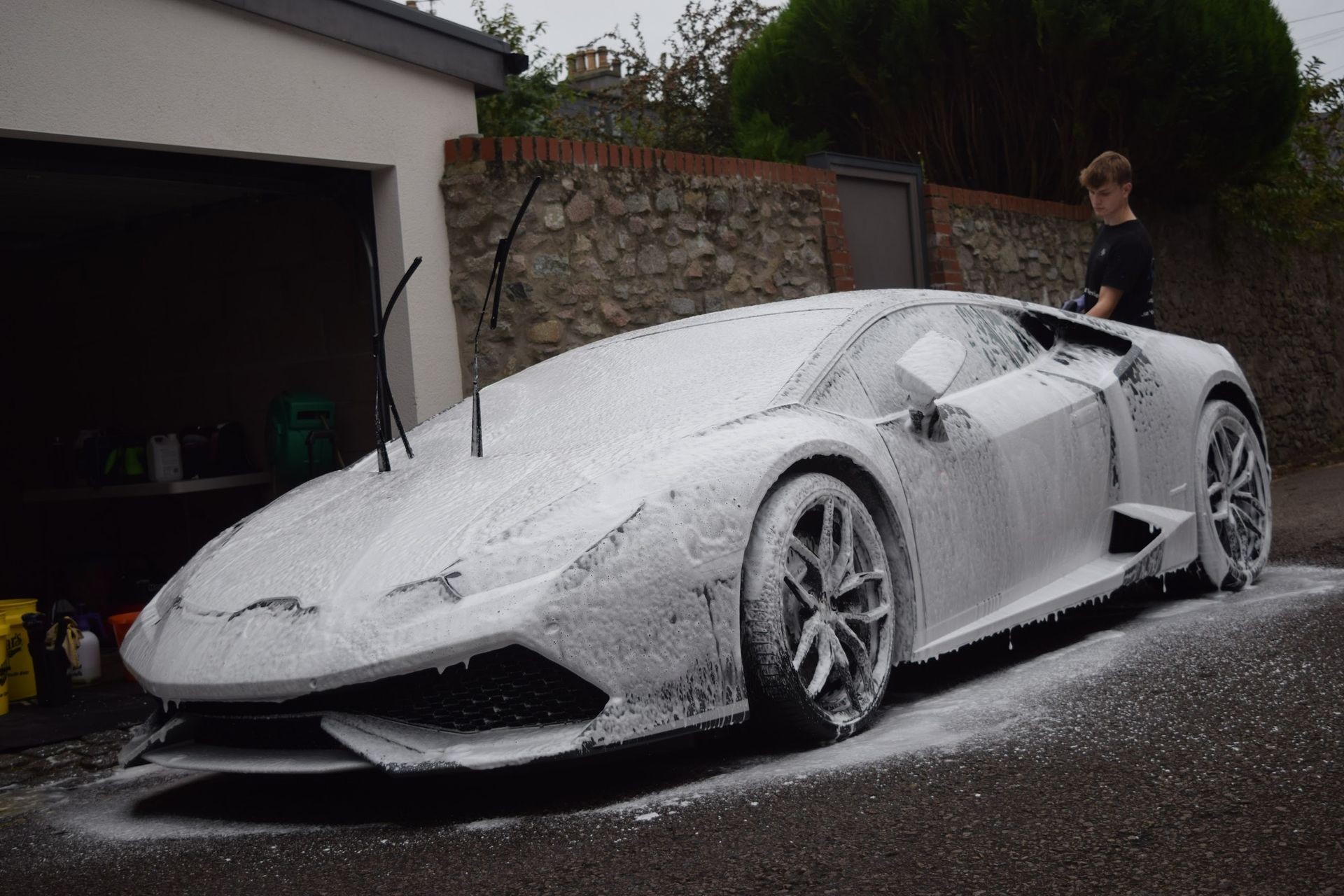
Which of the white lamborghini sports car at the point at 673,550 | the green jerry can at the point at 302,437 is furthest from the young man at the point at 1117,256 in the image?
the green jerry can at the point at 302,437

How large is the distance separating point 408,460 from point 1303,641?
278 centimetres

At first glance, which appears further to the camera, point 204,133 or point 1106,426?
point 204,133

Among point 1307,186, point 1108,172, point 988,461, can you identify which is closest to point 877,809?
point 988,461

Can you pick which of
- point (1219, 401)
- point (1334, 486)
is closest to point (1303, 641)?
point (1219, 401)

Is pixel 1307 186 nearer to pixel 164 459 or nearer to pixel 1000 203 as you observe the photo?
pixel 1000 203

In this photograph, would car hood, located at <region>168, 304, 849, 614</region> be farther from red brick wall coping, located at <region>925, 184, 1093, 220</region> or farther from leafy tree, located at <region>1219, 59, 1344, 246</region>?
leafy tree, located at <region>1219, 59, 1344, 246</region>

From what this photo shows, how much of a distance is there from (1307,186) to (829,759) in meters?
12.7

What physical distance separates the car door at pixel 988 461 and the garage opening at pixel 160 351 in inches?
138

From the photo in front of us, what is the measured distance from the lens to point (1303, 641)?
4.14m

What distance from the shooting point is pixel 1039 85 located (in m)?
11.8

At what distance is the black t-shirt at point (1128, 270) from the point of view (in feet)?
19.9

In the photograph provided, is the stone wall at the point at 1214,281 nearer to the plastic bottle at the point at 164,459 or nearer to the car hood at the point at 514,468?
A: the plastic bottle at the point at 164,459

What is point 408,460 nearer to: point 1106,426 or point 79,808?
point 79,808

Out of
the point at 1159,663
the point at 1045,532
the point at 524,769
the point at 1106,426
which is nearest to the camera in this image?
the point at 524,769
